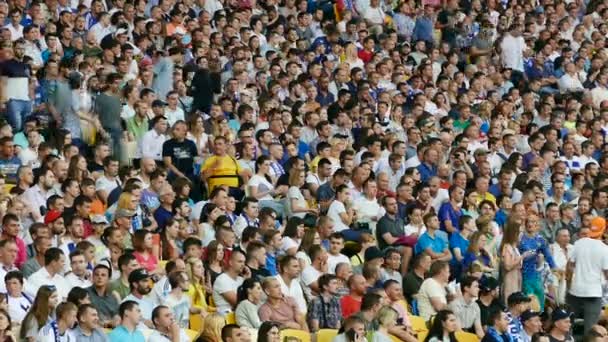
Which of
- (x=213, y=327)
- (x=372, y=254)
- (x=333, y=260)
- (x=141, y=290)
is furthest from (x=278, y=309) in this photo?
(x=372, y=254)

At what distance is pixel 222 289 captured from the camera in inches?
616

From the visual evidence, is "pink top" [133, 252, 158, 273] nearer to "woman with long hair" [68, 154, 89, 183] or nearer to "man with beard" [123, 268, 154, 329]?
"man with beard" [123, 268, 154, 329]

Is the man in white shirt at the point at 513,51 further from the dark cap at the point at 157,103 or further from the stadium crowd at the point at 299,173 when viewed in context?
the dark cap at the point at 157,103

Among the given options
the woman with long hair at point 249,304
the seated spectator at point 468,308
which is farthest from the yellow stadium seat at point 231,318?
the seated spectator at point 468,308

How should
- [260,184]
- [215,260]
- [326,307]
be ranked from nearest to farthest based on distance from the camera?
[326,307] < [215,260] < [260,184]

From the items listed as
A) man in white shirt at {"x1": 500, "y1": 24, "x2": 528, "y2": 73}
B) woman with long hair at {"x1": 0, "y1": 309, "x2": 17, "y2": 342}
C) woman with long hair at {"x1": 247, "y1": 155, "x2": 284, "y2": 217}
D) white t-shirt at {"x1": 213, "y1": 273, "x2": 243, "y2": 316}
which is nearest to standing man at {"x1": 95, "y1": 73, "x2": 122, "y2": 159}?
woman with long hair at {"x1": 247, "y1": 155, "x2": 284, "y2": 217}

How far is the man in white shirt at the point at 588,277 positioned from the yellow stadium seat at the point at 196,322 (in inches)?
167

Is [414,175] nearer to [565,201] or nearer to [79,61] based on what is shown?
[565,201]

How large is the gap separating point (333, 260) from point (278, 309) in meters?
1.55

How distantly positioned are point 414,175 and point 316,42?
5403 mm

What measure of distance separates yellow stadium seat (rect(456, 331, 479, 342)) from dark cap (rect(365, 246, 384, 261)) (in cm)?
149

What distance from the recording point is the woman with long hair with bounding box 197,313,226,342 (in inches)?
567

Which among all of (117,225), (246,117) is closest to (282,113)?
(246,117)

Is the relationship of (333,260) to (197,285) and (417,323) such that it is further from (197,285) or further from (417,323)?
(197,285)
